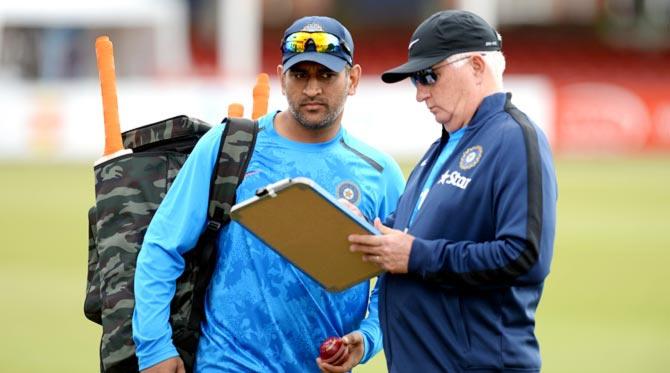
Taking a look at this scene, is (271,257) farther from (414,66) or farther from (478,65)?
(478,65)

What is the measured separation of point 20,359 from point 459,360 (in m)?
5.74

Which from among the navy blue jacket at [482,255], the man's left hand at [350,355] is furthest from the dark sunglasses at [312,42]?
the man's left hand at [350,355]

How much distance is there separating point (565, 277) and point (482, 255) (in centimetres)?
1009

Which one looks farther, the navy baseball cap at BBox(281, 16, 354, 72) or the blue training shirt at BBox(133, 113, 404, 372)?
the navy baseball cap at BBox(281, 16, 354, 72)

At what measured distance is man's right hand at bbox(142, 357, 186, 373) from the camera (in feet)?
15.2

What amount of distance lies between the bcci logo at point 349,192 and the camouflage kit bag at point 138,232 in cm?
38

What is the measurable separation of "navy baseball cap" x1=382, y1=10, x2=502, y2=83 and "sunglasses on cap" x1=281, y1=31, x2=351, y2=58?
0.51 m

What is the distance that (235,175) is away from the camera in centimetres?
475

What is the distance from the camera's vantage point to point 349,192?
491cm

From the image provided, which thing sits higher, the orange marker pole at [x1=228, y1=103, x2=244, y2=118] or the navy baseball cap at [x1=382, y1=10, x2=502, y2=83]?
the navy baseball cap at [x1=382, y1=10, x2=502, y2=83]

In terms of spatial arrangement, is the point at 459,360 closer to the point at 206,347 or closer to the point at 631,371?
the point at 206,347

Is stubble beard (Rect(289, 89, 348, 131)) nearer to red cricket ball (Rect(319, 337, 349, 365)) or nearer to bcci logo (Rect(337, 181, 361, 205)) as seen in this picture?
bcci logo (Rect(337, 181, 361, 205))

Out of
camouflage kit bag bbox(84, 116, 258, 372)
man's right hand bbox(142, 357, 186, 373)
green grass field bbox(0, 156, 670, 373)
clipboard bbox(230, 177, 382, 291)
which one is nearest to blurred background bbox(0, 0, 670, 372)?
green grass field bbox(0, 156, 670, 373)

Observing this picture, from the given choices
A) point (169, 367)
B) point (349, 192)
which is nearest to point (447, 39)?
point (349, 192)
